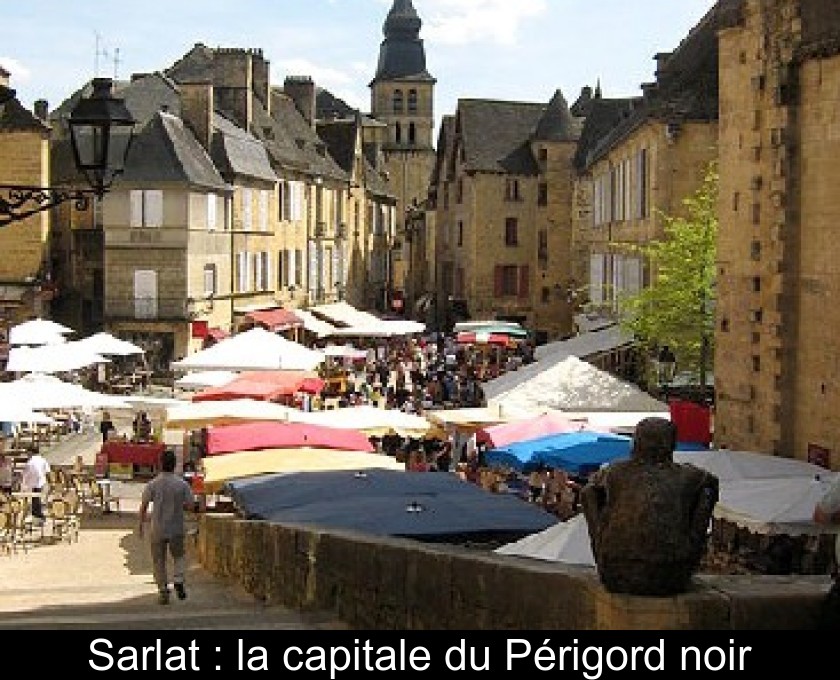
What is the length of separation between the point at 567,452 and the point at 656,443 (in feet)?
37.3

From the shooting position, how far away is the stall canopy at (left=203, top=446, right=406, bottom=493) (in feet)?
54.6

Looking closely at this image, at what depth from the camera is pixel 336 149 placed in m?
68.7

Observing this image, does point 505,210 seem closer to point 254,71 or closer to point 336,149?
point 336,149

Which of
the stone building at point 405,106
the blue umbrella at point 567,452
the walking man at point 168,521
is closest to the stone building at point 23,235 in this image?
the blue umbrella at point 567,452

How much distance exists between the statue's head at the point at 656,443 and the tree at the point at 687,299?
1840cm

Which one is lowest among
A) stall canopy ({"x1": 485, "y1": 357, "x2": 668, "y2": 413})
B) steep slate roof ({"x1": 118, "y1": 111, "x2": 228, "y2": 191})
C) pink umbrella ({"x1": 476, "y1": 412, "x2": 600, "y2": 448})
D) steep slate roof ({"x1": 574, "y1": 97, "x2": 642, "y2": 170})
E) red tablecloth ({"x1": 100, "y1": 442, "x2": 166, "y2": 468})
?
red tablecloth ({"x1": 100, "y1": 442, "x2": 166, "y2": 468})

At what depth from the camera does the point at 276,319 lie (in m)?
48.9

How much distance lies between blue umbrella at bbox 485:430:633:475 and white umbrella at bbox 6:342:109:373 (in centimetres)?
1299

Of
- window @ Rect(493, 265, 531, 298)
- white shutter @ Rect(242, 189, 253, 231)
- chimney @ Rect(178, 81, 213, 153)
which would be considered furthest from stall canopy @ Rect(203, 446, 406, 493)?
window @ Rect(493, 265, 531, 298)

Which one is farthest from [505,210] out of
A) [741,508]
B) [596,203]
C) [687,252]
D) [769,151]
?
[741,508]

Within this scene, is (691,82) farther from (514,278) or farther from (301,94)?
(301,94)

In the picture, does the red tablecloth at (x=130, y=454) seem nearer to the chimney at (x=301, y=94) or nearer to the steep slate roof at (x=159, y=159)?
the steep slate roof at (x=159, y=159)

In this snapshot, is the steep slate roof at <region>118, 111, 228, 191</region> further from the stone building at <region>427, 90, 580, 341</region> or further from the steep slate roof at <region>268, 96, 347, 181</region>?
the stone building at <region>427, 90, 580, 341</region>

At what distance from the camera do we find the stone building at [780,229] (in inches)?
657
